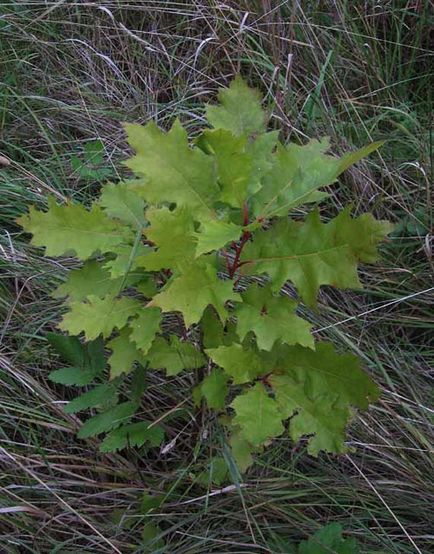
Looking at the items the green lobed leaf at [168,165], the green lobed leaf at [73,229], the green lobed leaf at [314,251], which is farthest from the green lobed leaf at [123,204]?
the green lobed leaf at [314,251]

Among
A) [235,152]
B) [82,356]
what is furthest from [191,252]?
[82,356]

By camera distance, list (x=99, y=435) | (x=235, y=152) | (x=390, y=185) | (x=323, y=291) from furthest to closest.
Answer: (x=390, y=185) → (x=323, y=291) → (x=99, y=435) → (x=235, y=152)

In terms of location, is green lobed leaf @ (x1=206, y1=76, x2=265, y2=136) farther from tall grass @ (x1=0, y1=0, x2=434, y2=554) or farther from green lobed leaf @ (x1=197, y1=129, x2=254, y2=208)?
tall grass @ (x1=0, y1=0, x2=434, y2=554)

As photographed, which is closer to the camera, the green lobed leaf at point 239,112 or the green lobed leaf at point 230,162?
the green lobed leaf at point 230,162

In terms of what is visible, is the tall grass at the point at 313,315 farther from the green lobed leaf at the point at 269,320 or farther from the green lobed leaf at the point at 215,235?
the green lobed leaf at the point at 215,235

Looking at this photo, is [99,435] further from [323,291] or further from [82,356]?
[323,291]

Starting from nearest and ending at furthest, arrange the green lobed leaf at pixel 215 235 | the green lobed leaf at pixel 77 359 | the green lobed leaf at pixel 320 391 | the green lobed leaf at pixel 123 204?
the green lobed leaf at pixel 215 235, the green lobed leaf at pixel 320 391, the green lobed leaf at pixel 123 204, the green lobed leaf at pixel 77 359

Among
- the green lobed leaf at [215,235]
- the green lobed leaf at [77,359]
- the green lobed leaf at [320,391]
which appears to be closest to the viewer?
the green lobed leaf at [215,235]
